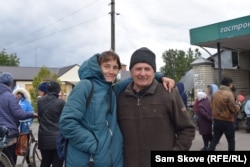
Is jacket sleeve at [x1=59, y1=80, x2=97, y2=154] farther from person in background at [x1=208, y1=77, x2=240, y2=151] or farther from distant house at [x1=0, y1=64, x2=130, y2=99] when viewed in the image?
distant house at [x1=0, y1=64, x2=130, y2=99]

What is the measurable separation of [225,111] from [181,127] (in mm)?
4555

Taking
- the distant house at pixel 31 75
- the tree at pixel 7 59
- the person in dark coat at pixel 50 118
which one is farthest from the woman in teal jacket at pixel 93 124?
the tree at pixel 7 59

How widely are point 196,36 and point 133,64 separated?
37.0 feet

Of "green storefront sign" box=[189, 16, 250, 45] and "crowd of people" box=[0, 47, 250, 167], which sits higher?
"green storefront sign" box=[189, 16, 250, 45]

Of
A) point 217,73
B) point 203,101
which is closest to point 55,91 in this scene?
point 203,101

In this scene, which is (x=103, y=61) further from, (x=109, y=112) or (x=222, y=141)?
(x=222, y=141)

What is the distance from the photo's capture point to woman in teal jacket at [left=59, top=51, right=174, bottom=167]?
8.64 ft

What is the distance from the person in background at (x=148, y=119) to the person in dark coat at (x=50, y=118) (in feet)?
8.09

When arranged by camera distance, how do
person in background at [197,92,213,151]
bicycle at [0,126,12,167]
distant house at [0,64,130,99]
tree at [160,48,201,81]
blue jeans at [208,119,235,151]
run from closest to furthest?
1. bicycle at [0,126,12,167]
2. blue jeans at [208,119,235,151]
3. person in background at [197,92,213,151]
4. distant house at [0,64,130,99]
5. tree at [160,48,201,81]

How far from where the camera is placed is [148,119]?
2.71 meters

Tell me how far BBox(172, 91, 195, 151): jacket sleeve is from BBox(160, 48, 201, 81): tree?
55.0m

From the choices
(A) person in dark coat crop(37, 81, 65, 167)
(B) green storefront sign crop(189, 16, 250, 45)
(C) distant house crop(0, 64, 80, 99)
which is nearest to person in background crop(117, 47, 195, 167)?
(A) person in dark coat crop(37, 81, 65, 167)

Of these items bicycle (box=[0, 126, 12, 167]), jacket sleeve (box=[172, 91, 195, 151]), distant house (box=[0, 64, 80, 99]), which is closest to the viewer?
jacket sleeve (box=[172, 91, 195, 151])

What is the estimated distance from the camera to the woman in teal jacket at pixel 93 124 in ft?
8.64
